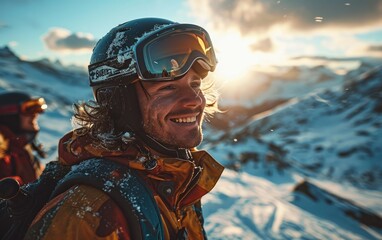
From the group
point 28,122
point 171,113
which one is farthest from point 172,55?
point 28,122

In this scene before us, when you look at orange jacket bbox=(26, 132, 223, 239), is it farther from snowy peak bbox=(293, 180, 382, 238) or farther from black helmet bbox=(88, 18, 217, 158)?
snowy peak bbox=(293, 180, 382, 238)

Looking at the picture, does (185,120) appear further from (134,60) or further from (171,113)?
(134,60)

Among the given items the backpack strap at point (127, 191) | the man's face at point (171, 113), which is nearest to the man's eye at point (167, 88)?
the man's face at point (171, 113)

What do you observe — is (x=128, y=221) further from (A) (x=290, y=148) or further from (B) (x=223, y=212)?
(A) (x=290, y=148)

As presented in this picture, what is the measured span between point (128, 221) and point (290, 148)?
1574cm

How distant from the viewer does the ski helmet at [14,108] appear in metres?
5.46

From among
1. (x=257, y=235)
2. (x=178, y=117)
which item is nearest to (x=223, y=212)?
(x=257, y=235)

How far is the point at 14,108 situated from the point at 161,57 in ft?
15.5

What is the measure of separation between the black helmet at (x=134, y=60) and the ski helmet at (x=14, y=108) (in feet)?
13.6

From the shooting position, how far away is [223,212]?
5109 millimetres

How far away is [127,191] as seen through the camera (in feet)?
4.38

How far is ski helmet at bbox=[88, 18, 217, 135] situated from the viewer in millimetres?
2088

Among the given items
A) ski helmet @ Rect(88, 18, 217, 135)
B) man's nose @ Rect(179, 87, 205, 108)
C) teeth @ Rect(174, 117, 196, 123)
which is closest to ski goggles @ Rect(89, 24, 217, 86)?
ski helmet @ Rect(88, 18, 217, 135)

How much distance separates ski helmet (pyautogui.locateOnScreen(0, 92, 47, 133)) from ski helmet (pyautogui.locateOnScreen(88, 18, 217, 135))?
4141 mm
